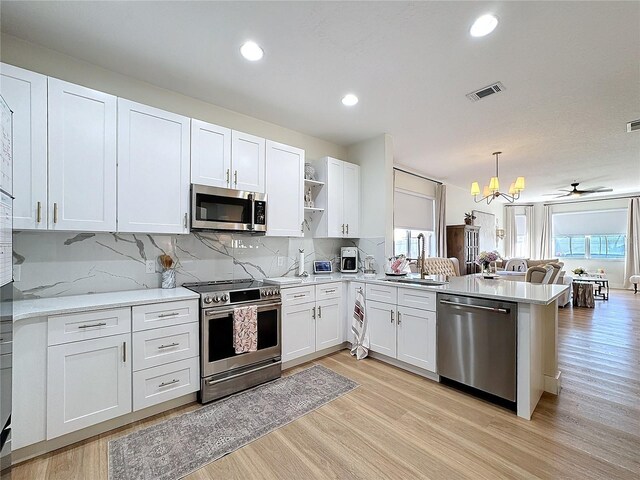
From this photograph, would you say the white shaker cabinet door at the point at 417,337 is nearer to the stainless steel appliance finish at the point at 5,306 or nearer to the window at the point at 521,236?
the stainless steel appliance finish at the point at 5,306

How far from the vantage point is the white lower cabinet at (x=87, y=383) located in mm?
1771

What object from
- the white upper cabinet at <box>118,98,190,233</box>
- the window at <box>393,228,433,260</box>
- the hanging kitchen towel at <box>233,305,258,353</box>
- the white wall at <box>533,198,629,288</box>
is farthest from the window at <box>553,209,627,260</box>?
the white upper cabinet at <box>118,98,190,233</box>

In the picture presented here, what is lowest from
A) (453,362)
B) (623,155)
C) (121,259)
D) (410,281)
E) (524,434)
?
(524,434)

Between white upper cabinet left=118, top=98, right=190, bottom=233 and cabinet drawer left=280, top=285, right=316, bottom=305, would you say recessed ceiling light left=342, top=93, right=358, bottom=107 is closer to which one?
white upper cabinet left=118, top=98, right=190, bottom=233

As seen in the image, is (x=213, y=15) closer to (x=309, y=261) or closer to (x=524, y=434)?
(x=309, y=261)

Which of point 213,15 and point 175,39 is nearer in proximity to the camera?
point 213,15

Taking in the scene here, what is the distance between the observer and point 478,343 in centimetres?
241

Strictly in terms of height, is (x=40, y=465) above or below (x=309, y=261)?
below

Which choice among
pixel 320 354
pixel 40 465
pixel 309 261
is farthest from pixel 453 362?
pixel 40 465

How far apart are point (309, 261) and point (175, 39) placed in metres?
2.74

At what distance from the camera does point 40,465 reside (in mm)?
1695

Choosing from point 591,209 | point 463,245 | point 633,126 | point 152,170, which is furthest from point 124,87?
point 591,209

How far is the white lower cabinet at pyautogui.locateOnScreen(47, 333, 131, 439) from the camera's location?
5.81 ft

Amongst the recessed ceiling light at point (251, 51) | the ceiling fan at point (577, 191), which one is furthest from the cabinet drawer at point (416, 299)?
the ceiling fan at point (577, 191)
